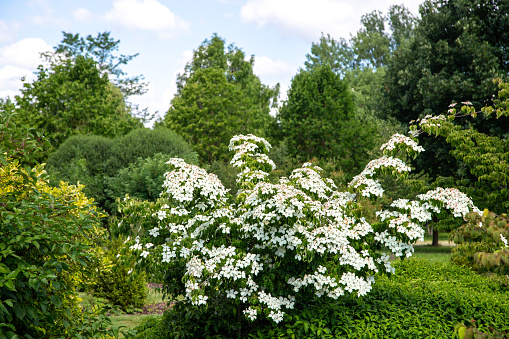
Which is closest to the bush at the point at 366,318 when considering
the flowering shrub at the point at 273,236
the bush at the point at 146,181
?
the flowering shrub at the point at 273,236

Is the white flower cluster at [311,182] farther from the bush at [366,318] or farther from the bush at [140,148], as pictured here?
the bush at [140,148]

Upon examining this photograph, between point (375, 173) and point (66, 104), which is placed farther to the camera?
point (66, 104)

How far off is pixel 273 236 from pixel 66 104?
17.5 meters

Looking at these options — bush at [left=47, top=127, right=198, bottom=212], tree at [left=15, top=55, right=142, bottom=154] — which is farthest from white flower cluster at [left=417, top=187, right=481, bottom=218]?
tree at [left=15, top=55, right=142, bottom=154]

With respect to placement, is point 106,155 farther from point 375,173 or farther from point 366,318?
point 366,318

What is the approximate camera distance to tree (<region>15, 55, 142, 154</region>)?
19531 mm

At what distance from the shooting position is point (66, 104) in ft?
→ 65.6

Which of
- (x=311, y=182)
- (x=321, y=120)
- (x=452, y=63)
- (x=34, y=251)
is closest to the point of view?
(x=34, y=251)

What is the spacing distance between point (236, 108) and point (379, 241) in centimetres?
2064

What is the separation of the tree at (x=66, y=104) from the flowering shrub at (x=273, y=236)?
49.7 feet

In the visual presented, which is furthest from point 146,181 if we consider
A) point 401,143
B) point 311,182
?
point 401,143

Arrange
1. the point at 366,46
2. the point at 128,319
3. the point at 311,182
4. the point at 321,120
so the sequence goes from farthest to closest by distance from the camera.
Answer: the point at 366,46 → the point at 321,120 → the point at 128,319 → the point at 311,182

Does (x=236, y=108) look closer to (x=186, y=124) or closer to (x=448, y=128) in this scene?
(x=186, y=124)

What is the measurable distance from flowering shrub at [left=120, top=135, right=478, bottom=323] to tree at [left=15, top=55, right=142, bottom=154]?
49.7ft
